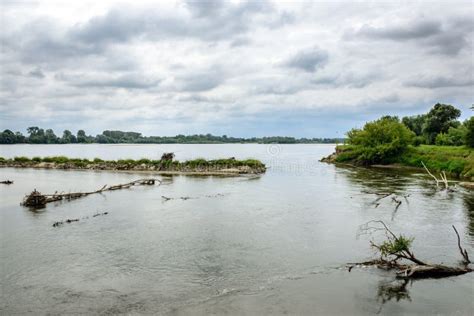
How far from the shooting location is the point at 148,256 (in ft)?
68.3

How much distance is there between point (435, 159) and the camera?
74.0m

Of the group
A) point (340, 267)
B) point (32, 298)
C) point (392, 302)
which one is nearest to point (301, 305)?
point (392, 302)

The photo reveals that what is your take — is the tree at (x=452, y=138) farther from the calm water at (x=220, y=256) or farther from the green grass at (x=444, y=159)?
the calm water at (x=220, y=256)

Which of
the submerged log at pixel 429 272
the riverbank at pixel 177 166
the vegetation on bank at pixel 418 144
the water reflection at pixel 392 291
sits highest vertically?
the vegetation on bank at pixel 418 144

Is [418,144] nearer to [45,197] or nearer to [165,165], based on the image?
[165,165]

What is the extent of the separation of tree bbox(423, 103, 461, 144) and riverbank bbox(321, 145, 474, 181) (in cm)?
1356

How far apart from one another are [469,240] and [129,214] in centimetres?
2362

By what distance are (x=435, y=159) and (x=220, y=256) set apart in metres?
65.5

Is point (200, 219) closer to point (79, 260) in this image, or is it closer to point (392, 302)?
point (79, 260)

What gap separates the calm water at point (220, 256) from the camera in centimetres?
1537

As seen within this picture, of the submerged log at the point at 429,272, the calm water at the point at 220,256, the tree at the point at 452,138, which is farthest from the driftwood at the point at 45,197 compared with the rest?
the tree at the point at 452,138

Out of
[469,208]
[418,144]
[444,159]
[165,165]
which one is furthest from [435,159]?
[165,165]

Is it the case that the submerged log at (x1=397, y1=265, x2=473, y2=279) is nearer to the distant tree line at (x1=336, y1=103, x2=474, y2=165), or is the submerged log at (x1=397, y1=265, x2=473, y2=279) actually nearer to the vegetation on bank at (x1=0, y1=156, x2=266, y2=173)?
the vegetation on bank at (x1=0, y1=156, x2=266, y2=173)

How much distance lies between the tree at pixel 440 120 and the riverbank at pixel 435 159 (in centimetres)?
1356
